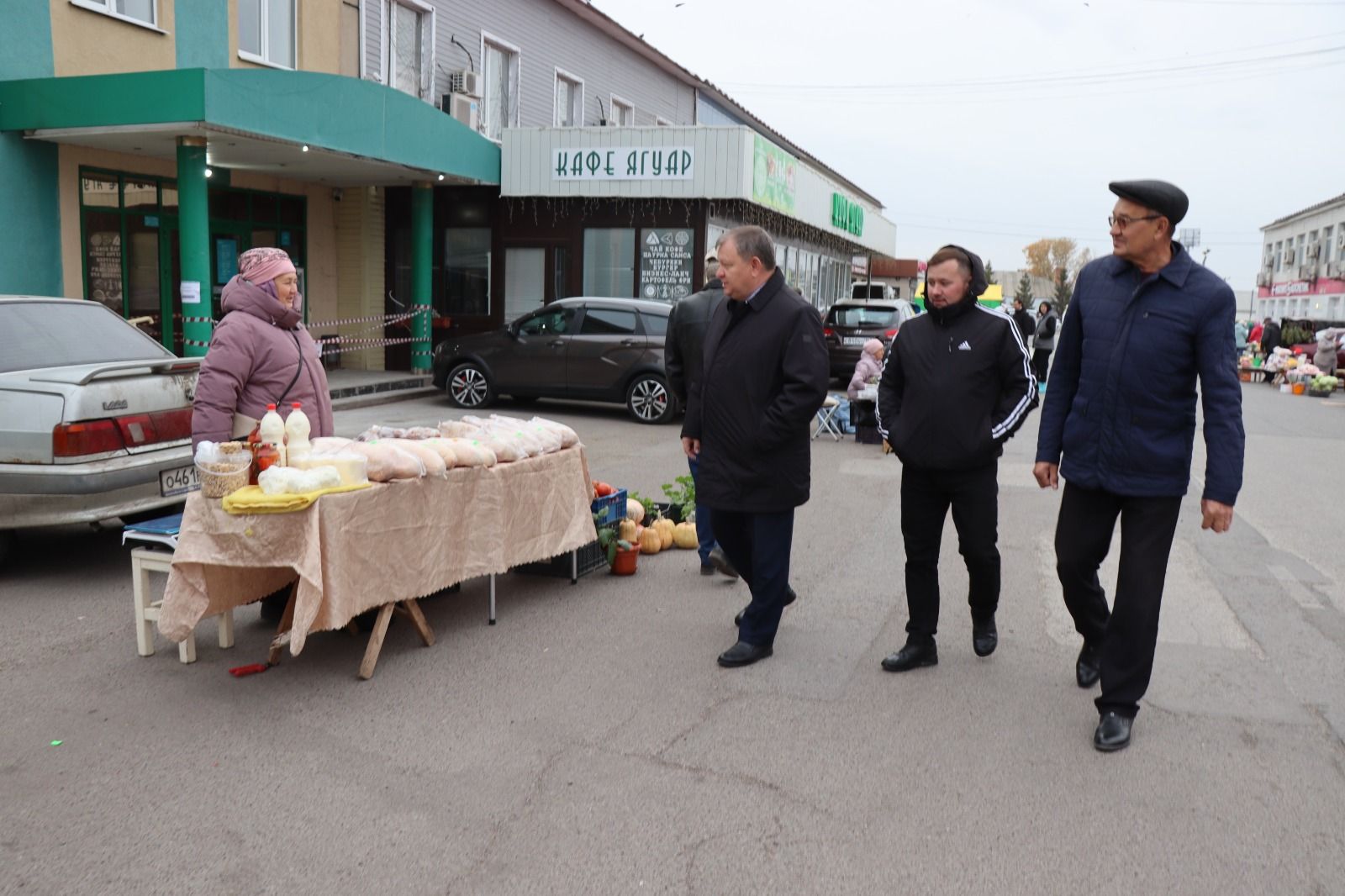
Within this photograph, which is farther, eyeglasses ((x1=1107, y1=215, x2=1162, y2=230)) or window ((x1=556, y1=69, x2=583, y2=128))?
window ((x1=556, y1=69, x2=583, y2=128))

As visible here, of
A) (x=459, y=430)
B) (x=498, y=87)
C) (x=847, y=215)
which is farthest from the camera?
(x=847, y=215)

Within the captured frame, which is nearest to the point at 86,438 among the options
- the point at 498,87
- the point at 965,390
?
the point at 965,390

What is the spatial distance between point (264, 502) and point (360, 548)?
1.67 feet

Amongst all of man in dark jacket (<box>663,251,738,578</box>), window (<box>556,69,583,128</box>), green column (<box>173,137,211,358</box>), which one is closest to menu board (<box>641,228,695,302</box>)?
window (<box>556,69,583,128</box>)

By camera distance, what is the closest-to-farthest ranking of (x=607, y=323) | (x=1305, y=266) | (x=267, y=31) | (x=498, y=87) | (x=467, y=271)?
1. (x=607, y=323)
2. (x=267, y=31)
3. (x=467, y=271)
4. (x=498, y=87)
5. (x=1305, y=266)

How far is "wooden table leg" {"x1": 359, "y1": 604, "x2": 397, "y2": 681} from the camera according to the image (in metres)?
4.85

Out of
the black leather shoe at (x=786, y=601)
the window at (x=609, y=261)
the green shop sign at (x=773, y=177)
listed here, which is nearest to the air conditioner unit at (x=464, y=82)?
the window at (x=609, y=261)

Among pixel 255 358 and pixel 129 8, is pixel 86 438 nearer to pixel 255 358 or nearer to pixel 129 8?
pixel 255 358

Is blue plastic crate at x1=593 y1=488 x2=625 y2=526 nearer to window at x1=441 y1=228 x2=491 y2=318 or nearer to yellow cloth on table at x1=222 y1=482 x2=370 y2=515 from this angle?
yellow cloth on table at x1=222 y1=482 x2=370 y2=515

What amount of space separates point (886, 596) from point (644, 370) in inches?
334

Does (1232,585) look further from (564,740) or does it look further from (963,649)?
(564,740)

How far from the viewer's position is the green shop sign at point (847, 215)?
25625 mm

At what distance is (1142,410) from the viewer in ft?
13.5

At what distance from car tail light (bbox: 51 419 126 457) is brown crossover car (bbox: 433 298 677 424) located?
8.58 m
